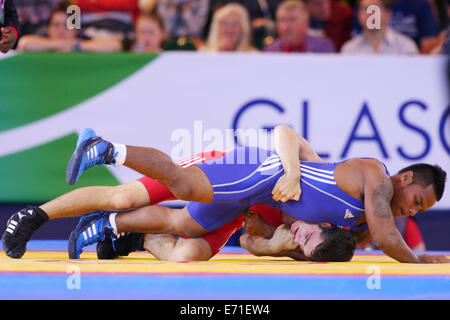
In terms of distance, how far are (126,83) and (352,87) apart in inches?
63.7

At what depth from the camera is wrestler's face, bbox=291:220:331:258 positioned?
3.07 meters

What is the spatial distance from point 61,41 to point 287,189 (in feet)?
9.68

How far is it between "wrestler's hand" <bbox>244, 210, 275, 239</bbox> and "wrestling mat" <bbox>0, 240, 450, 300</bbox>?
620 mm

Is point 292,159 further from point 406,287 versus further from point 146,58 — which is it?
point 146,58

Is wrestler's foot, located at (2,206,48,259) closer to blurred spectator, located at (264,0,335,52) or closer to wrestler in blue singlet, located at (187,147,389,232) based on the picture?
wrestler in blue singlet, located at (187,147,389,232)

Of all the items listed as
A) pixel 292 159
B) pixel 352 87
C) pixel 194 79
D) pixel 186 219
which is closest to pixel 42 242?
pixel 186 219

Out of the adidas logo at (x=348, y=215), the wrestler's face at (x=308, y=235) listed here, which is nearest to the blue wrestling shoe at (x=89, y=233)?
the wrestler's face at (x=308, y=235)

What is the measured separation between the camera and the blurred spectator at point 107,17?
216 inches

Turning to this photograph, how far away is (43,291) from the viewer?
2420 mm

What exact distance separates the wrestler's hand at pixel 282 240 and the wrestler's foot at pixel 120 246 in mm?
705

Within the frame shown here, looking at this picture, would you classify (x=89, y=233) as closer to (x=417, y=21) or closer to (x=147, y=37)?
(x=147, y=37)

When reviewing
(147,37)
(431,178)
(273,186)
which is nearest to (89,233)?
(273,186)

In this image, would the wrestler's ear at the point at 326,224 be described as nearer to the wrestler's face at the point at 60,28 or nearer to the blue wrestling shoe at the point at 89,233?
the blue wrestling shoe at the point at 89,233

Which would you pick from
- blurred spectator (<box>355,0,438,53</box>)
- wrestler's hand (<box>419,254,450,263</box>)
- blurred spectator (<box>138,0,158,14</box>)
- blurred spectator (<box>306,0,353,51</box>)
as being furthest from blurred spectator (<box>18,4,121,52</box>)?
wrestler's hand (<box>419,254,450,263</box>)
